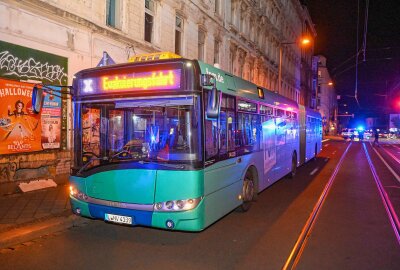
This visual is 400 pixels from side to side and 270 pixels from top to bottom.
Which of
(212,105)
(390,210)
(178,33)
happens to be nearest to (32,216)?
(212,105)

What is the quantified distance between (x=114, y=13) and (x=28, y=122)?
20.1 feet

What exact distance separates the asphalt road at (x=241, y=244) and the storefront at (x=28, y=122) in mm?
3790

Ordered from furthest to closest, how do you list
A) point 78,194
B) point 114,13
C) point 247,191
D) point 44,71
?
point 114,13 < point 44,71 < point 247,191 < point 78,194

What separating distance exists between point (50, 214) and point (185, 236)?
2870 mm

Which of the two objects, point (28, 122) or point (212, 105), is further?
point (28, 122)

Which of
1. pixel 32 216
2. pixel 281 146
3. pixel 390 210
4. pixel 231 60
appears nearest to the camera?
pixel 32 216

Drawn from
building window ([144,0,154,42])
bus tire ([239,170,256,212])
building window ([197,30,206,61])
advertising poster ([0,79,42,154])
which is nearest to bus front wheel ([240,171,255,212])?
bus tire ([239,170,256,212])

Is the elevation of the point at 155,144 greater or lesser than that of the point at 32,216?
greater

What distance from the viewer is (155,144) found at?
565 cm

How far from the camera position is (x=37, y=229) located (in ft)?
20.6

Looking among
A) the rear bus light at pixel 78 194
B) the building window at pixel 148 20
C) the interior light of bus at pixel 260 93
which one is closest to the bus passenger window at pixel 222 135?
the rear bus light at pixel 78 194

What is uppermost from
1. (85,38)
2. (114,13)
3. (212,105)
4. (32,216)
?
(114,13)

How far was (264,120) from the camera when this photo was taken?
917cm

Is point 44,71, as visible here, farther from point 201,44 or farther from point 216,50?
point 216,50
